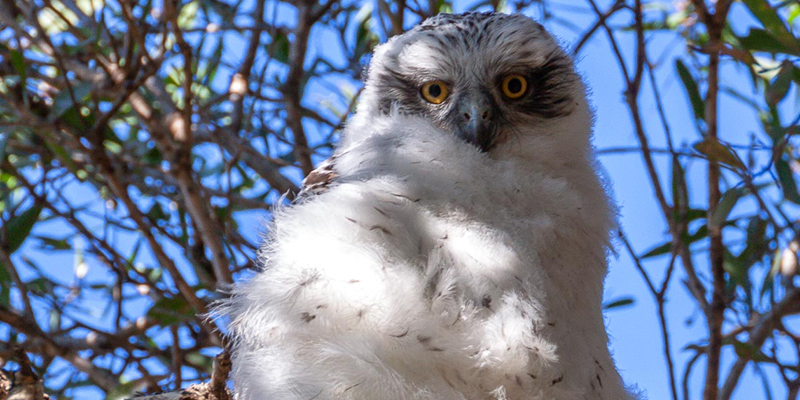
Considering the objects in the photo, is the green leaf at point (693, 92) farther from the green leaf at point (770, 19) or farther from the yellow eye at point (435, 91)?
Result: the yellow eye at point (435, 91)

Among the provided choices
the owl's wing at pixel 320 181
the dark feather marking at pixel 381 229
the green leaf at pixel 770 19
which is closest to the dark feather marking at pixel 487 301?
the dark feather marking at pixel 381 229

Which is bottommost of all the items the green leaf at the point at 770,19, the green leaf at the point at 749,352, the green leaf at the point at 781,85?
the green leaf at the point at 749,352

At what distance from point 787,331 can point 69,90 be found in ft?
8.19

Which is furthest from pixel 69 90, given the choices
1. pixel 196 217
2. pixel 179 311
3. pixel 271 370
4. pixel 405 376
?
pixel 405 376

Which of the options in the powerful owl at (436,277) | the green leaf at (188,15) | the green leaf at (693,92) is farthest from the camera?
the green leaf at (188,15)

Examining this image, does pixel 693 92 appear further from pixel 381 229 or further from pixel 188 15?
pixel 188 15

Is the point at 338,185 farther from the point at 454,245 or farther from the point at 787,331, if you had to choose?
the point at 787,331

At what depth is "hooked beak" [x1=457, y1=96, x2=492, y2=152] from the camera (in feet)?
6.91

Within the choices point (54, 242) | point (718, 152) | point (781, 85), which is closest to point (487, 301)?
point (718, 152)

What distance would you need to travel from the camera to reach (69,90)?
9.30 ft

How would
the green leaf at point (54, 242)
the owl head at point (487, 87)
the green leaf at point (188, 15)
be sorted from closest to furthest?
the owl head at point (487, 87), the green leaf at point (54, 242), the green leaf at point (188, 15)

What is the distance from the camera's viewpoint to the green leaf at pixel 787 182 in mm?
2594

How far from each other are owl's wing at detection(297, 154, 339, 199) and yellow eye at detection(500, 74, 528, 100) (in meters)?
A: 0.57

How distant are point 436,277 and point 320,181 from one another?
18.7 inches
